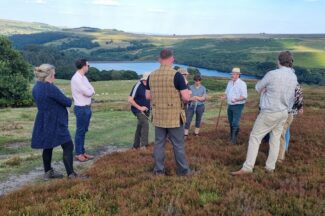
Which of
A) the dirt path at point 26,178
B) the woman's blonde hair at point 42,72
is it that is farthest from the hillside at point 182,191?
the woman's blonde hair at point 42,72

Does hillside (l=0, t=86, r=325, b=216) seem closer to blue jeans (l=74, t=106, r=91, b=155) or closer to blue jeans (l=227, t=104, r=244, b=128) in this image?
blue jeans (l=74, t=106, r=91, b=155)

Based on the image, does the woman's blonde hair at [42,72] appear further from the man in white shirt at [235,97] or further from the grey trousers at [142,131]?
the man in white shirt at [235,97]

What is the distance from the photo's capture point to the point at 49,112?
9.11 metres

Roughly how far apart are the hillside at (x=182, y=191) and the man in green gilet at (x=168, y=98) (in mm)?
1077

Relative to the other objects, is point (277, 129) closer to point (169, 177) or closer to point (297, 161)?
point (297, 161)

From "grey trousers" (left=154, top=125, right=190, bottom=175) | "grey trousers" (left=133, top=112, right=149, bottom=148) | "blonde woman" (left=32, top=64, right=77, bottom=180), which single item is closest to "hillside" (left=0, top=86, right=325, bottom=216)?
"grey trousers" (left=154, top=125, right=190, bottom=175)

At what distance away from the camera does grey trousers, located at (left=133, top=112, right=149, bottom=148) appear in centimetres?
1261

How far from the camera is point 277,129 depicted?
9305mm

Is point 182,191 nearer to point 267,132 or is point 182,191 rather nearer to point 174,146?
point 174,146

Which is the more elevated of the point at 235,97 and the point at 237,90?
the point at 237,90

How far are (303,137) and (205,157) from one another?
17.0 ft

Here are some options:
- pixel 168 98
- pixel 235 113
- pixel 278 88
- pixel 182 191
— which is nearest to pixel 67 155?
pixel 168 98

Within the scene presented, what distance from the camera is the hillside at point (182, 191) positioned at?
685 cm

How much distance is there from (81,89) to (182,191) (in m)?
4.96
